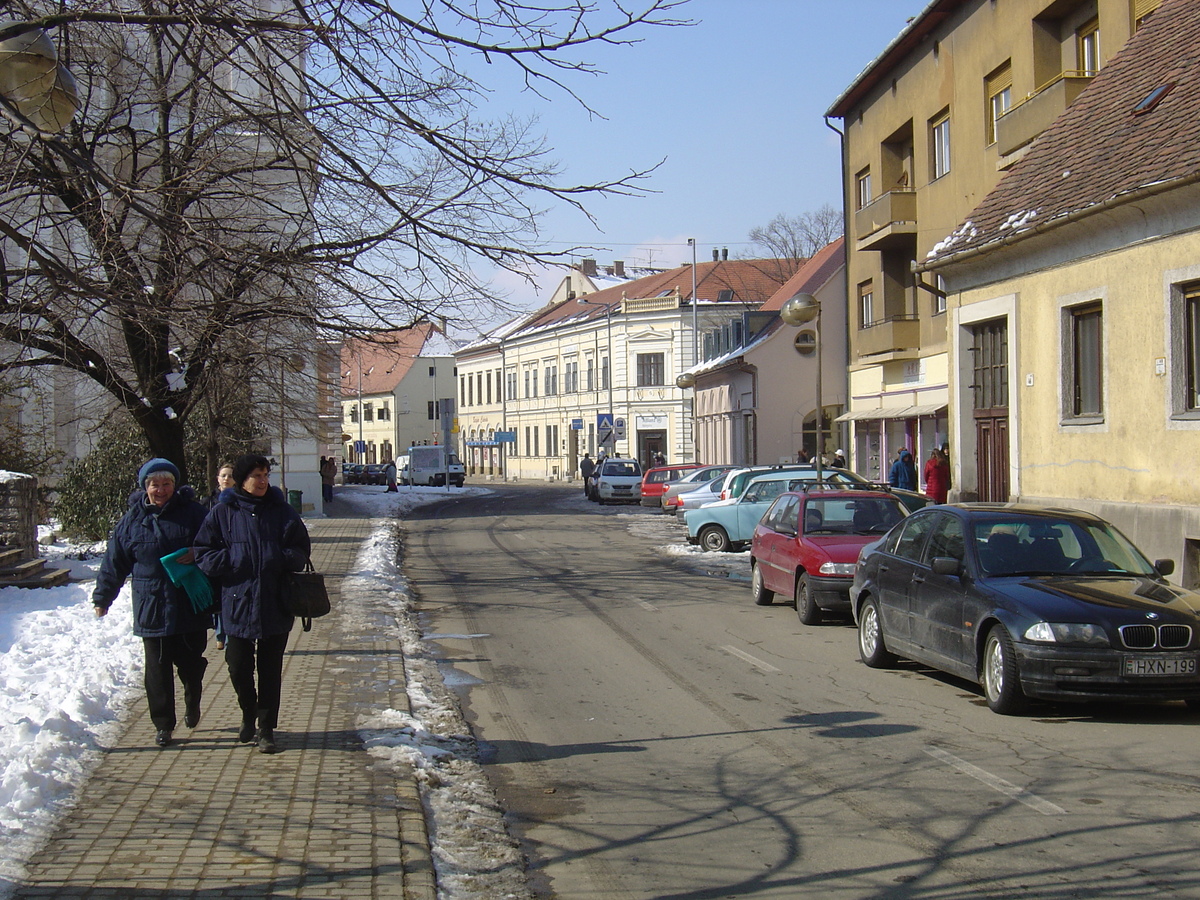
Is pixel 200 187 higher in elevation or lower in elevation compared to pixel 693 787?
higher

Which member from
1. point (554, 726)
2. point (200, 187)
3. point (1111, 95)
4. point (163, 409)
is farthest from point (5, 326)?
point (1111, 95)

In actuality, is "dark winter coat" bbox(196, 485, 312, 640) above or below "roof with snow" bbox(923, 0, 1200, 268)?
below

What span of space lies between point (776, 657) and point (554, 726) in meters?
3.44

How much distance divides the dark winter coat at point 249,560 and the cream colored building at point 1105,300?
10.4 metres

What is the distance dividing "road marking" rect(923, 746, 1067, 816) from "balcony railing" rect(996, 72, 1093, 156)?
563 inches

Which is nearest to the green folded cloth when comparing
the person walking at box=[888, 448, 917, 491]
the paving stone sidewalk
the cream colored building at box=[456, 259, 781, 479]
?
the paving stone sidewalk

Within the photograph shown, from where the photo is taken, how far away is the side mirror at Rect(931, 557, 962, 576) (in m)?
9.05

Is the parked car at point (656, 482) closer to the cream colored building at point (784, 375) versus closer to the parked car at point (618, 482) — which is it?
the parked car at point (618, 482)

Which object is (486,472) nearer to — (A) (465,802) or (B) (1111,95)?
(B) (1111,95)

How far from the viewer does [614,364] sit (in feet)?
218

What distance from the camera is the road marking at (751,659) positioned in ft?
34.3

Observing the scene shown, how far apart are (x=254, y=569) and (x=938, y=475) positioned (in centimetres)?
1827

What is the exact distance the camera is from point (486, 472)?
295 feet

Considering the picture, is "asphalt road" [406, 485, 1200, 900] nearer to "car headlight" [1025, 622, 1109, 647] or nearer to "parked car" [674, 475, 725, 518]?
"car headlight" [1025, 622, 1109, 647]
